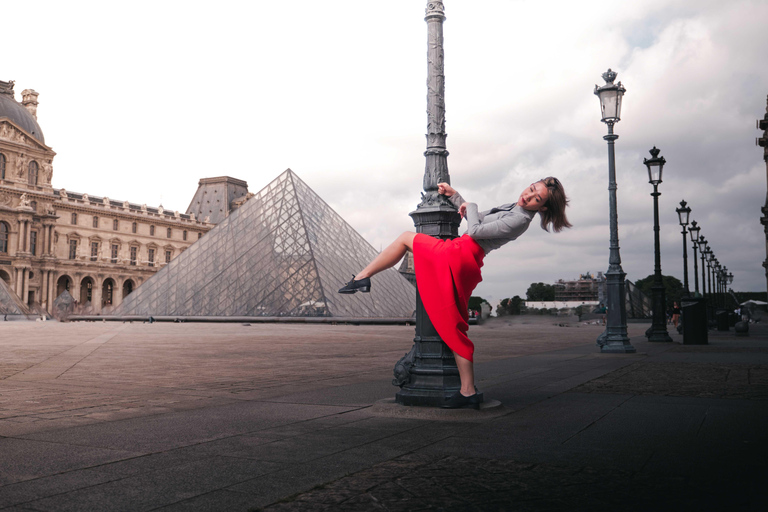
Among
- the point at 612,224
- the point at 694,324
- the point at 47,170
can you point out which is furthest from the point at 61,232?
the point at 612,224

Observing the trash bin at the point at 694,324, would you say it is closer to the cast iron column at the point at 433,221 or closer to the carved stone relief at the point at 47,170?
the cast iron column at the point at 433,221

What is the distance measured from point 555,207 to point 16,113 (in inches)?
2966

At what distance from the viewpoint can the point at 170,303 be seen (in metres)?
35.2

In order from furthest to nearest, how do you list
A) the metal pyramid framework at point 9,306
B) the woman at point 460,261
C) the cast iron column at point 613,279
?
1. the metal pyramid framework at point 9,306
2. the cast iron column at point 613,279
3. the woman at point 460,261

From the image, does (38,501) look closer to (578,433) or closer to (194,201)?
(578,433)

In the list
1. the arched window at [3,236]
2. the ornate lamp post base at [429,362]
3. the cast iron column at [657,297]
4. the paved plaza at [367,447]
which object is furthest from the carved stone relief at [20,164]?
the ornate lamp post base at [429,362]

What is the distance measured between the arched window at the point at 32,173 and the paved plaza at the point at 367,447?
69.9 metres

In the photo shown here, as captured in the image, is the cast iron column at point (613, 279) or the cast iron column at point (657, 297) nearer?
the cast iron column at point (613, 279)

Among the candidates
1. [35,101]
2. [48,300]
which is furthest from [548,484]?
[35,101]

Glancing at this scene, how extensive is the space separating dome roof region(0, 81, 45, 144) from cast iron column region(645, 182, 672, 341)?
2663 inches

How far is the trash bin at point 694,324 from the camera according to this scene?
14.5 meters

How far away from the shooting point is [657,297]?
15766 mm

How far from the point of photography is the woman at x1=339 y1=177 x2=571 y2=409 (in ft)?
13.8

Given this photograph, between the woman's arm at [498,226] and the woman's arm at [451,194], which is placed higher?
the woman's arm at [451,194]
